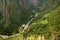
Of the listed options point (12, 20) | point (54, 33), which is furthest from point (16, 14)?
point (54, 33)

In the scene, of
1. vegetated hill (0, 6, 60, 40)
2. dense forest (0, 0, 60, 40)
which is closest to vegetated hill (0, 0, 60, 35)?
dense forest (0, 0, 60, 40)

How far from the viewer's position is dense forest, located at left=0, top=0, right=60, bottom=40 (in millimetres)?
28019

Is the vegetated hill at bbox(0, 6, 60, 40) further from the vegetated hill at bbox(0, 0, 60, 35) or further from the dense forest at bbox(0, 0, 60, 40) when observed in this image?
the vegetated hill at bbox(0, 0, 60, 35)

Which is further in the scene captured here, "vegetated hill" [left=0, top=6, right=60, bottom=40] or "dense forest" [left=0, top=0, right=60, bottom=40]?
"dense forest" [left=0, top=0, right=60, bottom=40]

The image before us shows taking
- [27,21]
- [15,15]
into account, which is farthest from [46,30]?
[15,15]

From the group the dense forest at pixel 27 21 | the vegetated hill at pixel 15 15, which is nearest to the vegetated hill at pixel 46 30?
the dense forest at pixel 27 21

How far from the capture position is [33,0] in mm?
69625

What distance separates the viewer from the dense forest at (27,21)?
28019 mm

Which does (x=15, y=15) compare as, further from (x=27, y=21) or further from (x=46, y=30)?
(x=46, y=30)

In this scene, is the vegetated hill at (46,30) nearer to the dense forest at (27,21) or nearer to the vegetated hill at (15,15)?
the dense forest at (27,21)

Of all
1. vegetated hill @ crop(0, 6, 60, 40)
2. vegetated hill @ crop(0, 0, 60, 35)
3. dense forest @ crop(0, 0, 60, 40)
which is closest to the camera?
vegetated hill @ crop(0, 6, 60, 40)

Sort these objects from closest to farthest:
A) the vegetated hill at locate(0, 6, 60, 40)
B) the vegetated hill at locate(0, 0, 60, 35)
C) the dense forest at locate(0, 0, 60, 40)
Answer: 1. the vegetated hill at locate(0, 6, 60, 40)
2. the dense forest at locate(0, 0, 60, 40)
3. the vegetated hill at locate(0, 0, 60, 35)

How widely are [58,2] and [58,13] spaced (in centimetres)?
1495

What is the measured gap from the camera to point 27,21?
4653 cm
